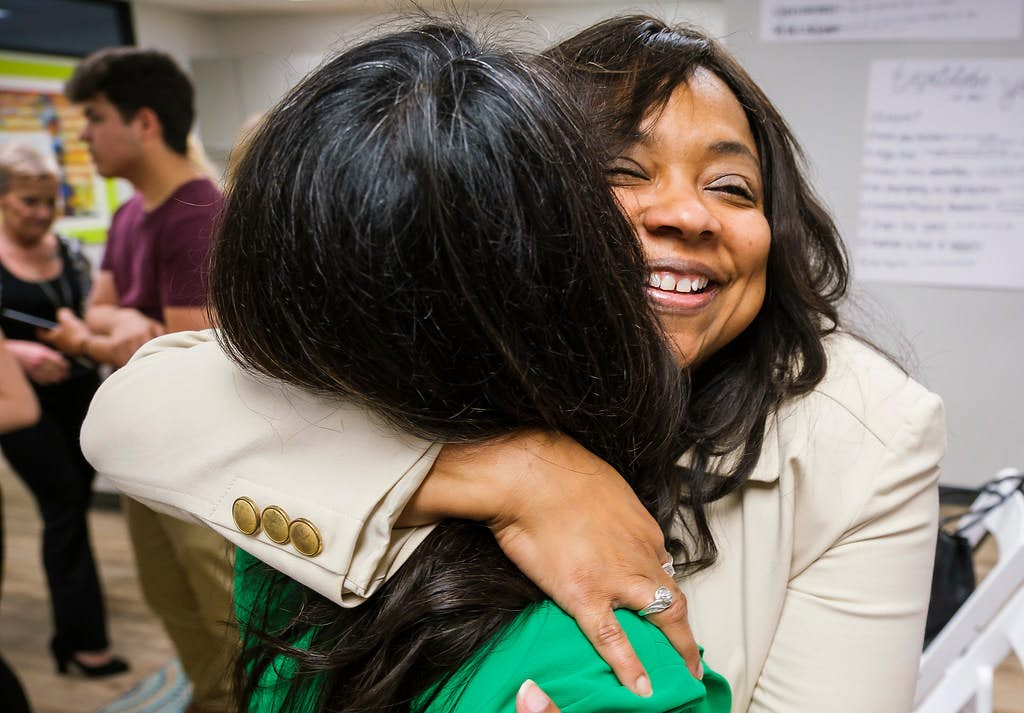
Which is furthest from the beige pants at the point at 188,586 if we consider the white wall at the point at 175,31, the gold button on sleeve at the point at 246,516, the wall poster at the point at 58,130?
the white wall at the point at 175,31

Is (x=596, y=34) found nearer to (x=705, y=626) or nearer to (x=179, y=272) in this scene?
(x=705, y=626)

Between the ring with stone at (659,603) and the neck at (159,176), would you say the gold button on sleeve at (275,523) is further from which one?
the neck at (159,176)

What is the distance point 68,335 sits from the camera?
7.60 ft

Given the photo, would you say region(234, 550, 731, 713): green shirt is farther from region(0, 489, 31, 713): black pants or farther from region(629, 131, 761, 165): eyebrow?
region(0, 489, 31, 713): black pants

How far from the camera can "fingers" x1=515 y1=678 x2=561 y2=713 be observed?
563 millimetres

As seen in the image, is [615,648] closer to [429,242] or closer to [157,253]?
[429,242]

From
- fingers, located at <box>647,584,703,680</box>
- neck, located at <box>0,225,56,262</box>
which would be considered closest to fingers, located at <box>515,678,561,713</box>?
fingers, located at <box>647,584,703,680</box>

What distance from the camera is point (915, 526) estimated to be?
848 mm

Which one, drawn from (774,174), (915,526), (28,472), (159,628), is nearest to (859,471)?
Result: (915,526)

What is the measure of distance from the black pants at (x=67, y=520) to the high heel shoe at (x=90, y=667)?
0.03m

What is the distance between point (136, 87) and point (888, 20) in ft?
7.87

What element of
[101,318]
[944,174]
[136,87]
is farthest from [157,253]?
[944,174]

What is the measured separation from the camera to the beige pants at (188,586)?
190 cm

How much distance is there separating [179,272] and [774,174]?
1.46 m
